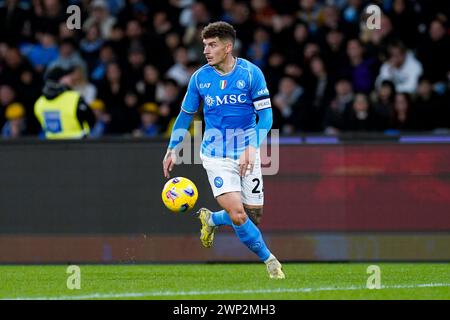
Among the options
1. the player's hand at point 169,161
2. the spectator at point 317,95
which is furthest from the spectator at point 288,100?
the player's hand at point 169,161

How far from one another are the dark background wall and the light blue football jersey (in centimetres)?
212

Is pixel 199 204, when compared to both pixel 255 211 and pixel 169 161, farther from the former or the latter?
pixel 169 161

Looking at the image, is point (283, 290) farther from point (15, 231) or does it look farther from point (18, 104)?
point (18, 104)

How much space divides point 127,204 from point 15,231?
1.27 m

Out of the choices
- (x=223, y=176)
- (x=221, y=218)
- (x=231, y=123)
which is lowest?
(x=221, y=218)

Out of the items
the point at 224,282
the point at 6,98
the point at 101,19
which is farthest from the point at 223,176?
the point at 101,19

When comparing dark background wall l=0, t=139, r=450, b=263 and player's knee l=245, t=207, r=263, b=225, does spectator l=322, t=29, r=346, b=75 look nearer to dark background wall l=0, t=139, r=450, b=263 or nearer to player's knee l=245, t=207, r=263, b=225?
dark background wall l=0, t=139, r=450, b=263

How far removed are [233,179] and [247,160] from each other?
19.7 inches

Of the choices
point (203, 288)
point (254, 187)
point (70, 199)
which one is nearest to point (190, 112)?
point (254, 187)

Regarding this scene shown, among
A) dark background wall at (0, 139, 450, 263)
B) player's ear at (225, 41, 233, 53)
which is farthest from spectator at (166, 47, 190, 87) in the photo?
player's ear at (225, 41, 233, 53)

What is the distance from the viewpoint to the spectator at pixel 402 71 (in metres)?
15.6

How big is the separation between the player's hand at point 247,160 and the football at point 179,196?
92 cm

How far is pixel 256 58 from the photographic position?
16.8 meters

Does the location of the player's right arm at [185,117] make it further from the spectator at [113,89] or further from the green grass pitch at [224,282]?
the spectator at [113,89]
